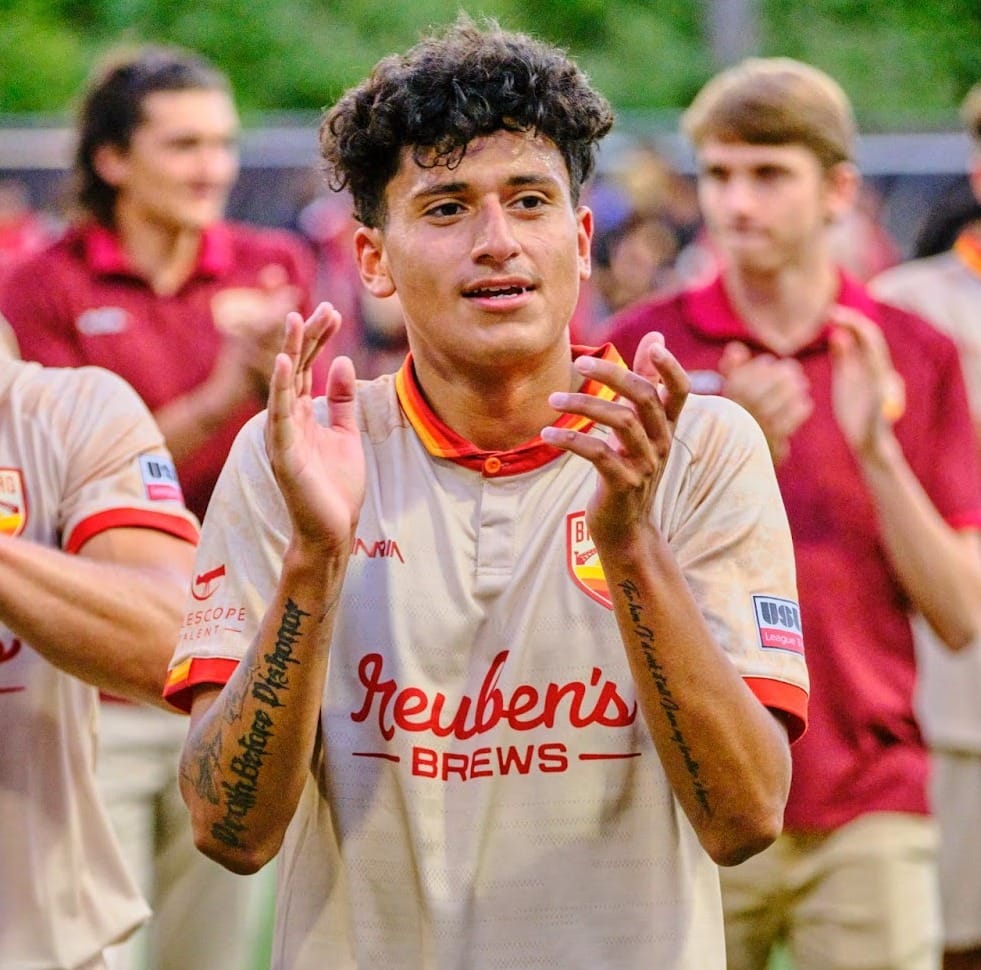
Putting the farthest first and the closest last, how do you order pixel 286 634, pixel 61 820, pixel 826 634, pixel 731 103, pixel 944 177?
pixel 944 177 < pixel 731 103 < pixel 826 634 < pixel 61 820 < pixel 286 634

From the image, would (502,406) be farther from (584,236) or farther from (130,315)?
(130,315)

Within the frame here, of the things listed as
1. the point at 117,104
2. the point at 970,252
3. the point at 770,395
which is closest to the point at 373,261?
the point at 770,395

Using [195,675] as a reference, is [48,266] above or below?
above

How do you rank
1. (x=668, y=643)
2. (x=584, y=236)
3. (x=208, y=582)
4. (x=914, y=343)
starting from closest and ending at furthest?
(x=668, y=643), (x=208, y=582), (x=584, y=236), (x=914, y=343)

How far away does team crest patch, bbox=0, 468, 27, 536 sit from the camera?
362 centimetres

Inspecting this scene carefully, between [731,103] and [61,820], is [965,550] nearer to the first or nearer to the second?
[731,103]

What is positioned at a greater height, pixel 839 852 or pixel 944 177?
pixel 944 177

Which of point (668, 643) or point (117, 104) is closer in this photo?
point (668, 643)

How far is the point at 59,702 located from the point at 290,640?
3.24ft

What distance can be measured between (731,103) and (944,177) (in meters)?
7.73

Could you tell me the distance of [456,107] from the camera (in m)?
3.05

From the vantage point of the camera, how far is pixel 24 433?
3.65 meters

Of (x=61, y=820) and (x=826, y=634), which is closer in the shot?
(x=61, y=820)

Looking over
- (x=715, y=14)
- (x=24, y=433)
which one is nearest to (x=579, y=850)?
(x=24, y=433)
